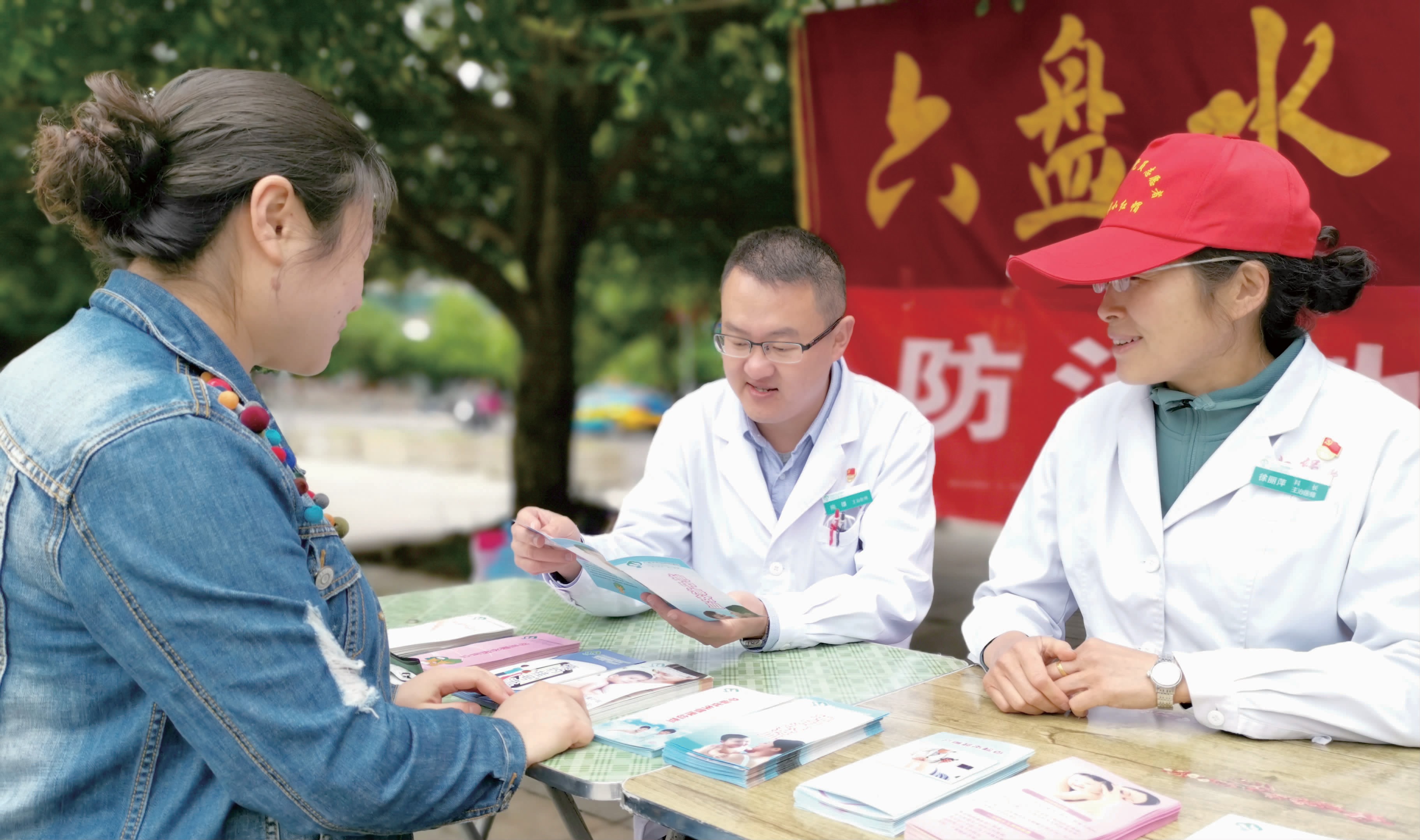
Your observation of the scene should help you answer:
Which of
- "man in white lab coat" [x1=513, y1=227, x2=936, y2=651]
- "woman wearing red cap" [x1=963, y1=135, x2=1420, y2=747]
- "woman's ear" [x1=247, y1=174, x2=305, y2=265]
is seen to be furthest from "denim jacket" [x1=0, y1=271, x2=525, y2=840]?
"woman wearing red cap" [x1=963, y1=135, x2=1420, y2=747]

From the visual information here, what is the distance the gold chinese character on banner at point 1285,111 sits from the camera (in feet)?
11.3

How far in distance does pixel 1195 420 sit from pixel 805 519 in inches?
38.0

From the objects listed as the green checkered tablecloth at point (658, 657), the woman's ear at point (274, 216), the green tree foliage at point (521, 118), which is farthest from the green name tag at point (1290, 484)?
the green tree foliage at point (521, 118)

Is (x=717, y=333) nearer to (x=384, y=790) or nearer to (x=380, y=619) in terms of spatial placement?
(x=380, y=619)

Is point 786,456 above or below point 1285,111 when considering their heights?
below

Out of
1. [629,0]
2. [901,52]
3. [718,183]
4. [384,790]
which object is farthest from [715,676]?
[718,183]

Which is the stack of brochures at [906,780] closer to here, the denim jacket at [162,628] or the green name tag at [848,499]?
the denim jacket at [162,628]

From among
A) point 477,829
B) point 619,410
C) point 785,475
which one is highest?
point 785,475

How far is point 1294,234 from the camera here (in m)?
2.00

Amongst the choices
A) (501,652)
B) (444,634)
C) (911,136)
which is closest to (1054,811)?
(501,652)

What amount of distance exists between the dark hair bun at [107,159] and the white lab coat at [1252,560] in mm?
1665

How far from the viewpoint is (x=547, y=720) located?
5.53 feet

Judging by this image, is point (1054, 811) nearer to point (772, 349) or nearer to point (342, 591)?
point (342, 591)

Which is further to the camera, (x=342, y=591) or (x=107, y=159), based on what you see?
(x=342, y=591)
